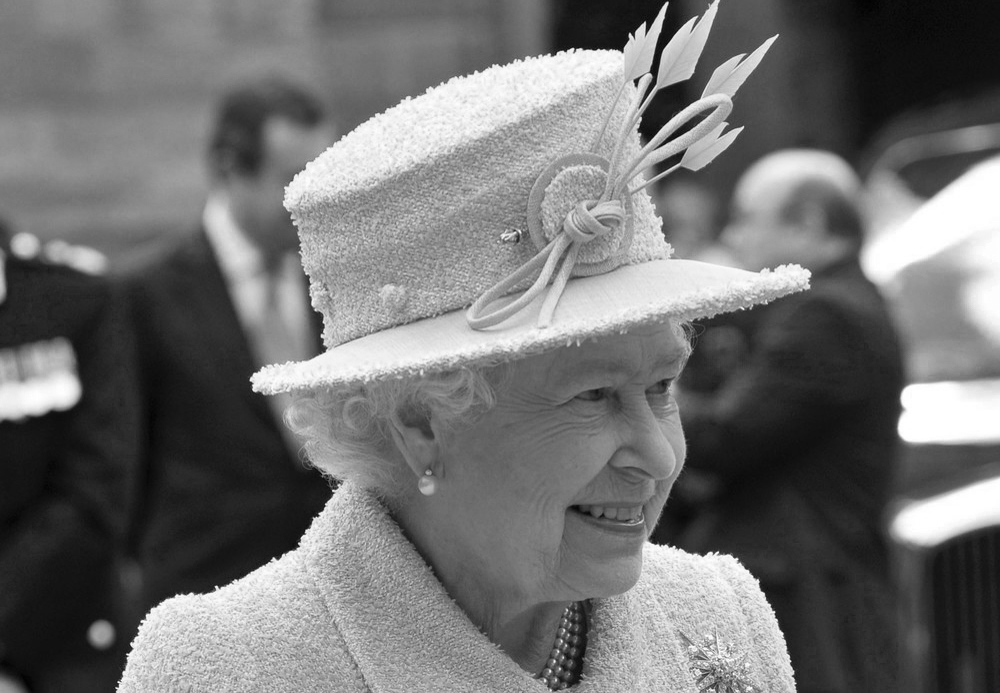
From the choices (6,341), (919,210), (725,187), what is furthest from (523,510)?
(725,187)

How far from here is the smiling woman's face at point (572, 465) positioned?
80.9 inches

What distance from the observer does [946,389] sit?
6.52 metres

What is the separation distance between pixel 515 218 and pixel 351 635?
0.55 m

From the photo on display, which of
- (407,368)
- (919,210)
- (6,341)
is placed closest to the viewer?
(407,368)

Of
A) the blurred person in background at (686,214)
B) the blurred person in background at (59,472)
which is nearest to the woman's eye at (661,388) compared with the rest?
the blurred person in background at (59,472)

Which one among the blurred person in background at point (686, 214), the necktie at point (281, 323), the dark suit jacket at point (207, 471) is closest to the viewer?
the dark suit jacket at point (207, 471)

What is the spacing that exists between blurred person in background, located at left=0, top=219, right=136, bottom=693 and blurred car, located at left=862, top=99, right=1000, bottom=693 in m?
2.48

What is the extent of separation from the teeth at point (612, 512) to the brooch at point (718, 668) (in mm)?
294

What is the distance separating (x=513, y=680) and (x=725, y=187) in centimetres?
1032

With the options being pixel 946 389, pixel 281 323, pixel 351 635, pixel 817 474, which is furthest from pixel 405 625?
pixel 946 389

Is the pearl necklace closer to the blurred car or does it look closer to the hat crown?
the hat crown

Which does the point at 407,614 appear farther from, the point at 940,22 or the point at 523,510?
the point at 940,22

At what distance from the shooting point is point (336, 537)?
2186mm

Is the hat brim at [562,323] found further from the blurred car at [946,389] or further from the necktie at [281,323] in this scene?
the blurred car at [946,389]
